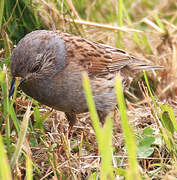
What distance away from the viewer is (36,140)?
13.0 feet

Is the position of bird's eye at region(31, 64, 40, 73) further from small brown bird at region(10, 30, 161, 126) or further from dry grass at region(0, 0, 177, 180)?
dry grass at region(0, 0, 177, 180)

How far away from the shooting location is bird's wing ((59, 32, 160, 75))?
441 centimetres

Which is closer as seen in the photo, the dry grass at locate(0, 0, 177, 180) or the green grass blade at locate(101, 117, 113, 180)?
the green grass blade at locate(101, 117, 113, 180)

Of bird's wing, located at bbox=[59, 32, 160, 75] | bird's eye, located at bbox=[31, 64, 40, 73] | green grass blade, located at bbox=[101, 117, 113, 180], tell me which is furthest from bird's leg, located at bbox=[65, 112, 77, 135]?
green grass blade, located at bbox=[101, 117, 113, 180]

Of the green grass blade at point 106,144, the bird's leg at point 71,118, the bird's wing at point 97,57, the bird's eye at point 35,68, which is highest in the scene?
the green grass blade at point 106,144

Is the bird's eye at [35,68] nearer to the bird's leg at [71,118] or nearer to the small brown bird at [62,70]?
the small brown bird at [62,70]

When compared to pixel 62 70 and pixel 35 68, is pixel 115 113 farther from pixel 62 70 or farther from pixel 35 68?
pixel 35 68

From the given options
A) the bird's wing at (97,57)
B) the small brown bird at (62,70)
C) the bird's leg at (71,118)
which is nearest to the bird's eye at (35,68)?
the small brown bird at (62,70)

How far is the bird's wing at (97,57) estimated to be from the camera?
441 centimetres

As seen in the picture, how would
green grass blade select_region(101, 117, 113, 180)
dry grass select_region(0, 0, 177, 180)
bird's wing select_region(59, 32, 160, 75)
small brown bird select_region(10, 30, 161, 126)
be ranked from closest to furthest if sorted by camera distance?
green grass blade select_region(101, 117, 113, 180) < dry grass select_region(0, 0, 177, 180) < small brown bird select_region(10, 30, 161, 126) < bird's wing select_region(59, 32, 160, 75)

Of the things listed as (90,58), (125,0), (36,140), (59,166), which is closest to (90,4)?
(125,0)

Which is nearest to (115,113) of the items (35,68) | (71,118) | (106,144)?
(71,118)

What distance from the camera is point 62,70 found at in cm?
420

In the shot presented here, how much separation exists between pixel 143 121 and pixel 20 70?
1.48 metres
